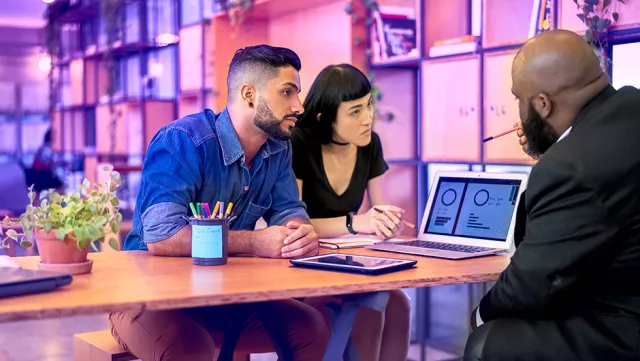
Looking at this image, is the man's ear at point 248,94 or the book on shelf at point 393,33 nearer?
the man's ear at point 248,94

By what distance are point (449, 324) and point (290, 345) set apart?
252 centimetres

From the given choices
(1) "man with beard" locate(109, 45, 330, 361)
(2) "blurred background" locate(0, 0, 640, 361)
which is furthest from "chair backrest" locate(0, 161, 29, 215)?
(1) "man with beard" locate(109, 45, 330, 361)

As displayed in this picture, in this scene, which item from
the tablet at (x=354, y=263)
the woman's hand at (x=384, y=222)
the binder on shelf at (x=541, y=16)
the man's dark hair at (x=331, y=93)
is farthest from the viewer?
the binder on shelf at (x=541, y=16)

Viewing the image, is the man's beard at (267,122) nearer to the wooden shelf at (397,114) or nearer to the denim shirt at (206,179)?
the denim shirt at (206,179)

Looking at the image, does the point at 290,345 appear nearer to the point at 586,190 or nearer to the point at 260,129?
the point at 260,129

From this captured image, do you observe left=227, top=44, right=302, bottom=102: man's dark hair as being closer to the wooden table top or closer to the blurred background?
the wooden table top

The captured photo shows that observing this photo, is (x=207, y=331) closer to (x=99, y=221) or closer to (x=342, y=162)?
(x=99, y=221)

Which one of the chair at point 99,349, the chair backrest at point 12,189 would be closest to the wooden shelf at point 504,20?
the chair at point 99,349

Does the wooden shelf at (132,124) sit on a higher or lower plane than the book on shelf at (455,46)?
lower

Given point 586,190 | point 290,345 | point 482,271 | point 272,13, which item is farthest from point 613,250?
point 272,13

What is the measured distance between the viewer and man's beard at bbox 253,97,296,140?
2639 mm

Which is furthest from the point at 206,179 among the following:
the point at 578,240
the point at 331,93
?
the point at 578,240

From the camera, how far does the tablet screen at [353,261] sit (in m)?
2.13

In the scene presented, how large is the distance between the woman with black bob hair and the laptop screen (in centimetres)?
22
